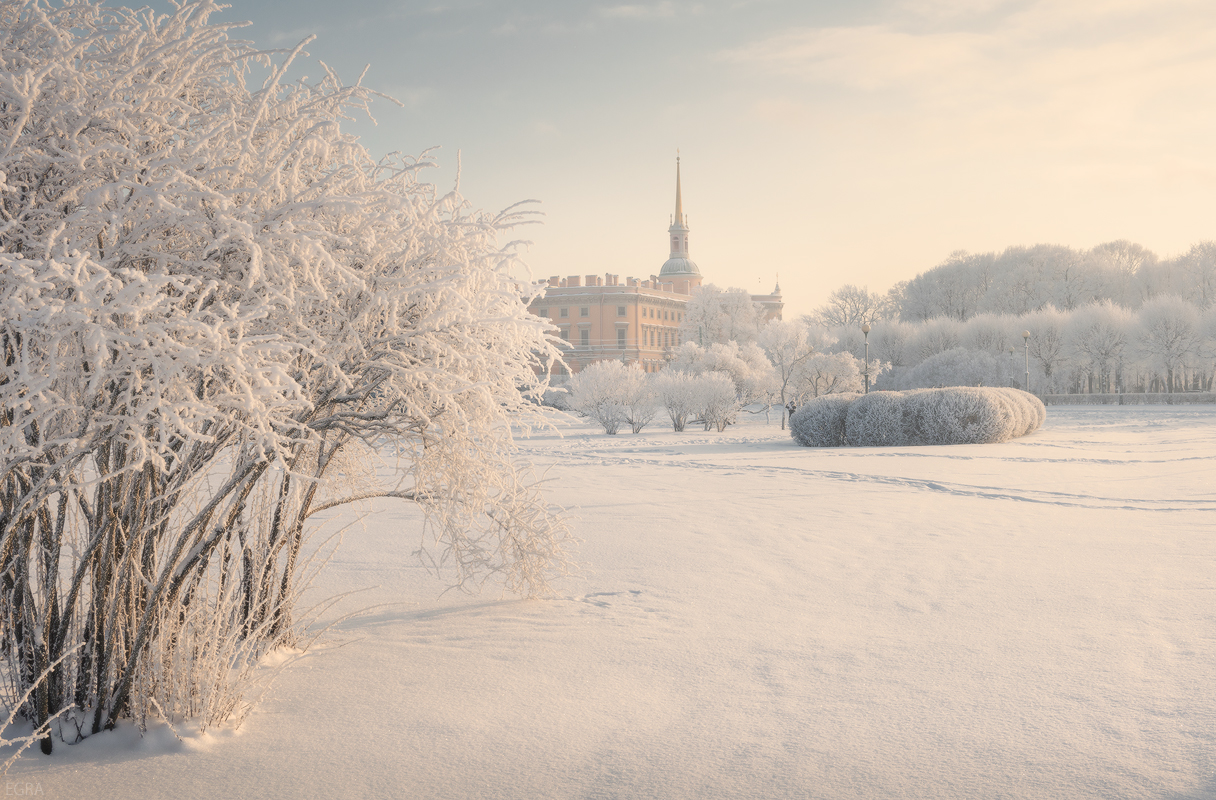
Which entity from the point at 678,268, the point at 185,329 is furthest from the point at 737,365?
the point at 678,268

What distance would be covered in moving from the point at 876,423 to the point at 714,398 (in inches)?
350

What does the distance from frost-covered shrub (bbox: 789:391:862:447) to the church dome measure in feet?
300

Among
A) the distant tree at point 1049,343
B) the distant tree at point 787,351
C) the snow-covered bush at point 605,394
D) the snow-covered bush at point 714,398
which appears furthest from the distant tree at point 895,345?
the snow-covered bush at point 605,394

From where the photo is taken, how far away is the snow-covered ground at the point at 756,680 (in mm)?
3609

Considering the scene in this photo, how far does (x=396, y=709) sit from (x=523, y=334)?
2185 millimetres

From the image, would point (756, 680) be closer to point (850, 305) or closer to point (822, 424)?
point (822, 424)

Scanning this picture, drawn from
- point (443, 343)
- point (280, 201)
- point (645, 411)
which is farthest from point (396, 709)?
point (645, 411)

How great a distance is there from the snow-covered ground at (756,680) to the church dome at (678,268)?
104999 mm

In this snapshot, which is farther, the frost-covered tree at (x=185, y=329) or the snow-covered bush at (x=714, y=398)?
the snow-covered bush at (x=714, y=398)

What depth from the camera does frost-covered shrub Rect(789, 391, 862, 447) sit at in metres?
22.7

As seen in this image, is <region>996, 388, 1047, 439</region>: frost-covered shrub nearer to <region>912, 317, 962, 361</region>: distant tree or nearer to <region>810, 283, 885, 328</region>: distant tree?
<region>912, 317, 962, 361</region>: distant tree

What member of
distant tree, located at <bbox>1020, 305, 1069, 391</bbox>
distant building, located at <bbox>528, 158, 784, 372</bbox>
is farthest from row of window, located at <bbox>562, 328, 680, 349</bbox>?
distant tree, located at <bbox>1020, 305, 1069, 391</bbox>

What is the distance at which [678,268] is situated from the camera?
113 meters

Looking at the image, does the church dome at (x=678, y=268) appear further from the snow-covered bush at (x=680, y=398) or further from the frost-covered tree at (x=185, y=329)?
the frost-covered tree at (x=185, y=329)
